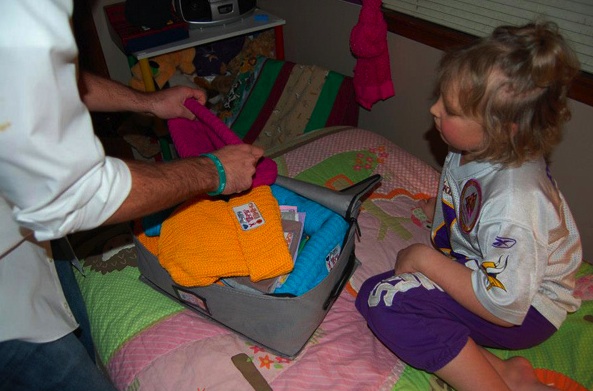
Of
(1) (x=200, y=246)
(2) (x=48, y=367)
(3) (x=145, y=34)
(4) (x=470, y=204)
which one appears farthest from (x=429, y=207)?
(3) (x=145, y=34)

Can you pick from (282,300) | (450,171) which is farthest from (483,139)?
(282,300)

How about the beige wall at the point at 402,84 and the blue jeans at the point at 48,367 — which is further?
the beige wall at the point at 402,84

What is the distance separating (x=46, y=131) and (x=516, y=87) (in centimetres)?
84

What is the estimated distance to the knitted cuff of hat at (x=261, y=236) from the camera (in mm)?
916

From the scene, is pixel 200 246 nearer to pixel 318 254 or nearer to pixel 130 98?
pixel 318 254

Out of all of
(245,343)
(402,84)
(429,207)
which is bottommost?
(245,343)

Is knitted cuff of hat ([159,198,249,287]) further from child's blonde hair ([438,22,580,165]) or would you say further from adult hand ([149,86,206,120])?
child's blonde hair ([438,22,580,165])

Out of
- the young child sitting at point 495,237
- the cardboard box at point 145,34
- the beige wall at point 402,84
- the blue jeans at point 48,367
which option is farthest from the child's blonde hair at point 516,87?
the cardboard box at point 145,34

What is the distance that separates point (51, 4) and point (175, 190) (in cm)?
34

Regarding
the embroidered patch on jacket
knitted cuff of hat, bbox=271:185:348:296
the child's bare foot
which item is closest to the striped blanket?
knitted cuff of hat, bbox=271:185:348:296

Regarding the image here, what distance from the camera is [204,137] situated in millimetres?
1194

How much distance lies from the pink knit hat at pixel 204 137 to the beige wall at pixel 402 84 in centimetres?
90

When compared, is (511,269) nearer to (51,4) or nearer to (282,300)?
(282,300)

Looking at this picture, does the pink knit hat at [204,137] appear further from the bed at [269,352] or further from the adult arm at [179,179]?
the bed at [269,352]
